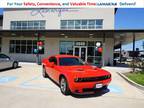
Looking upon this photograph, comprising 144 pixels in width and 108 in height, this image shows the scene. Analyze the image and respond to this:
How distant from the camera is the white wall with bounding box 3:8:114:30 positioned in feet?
86.0

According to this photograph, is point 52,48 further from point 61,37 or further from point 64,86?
point 64,86

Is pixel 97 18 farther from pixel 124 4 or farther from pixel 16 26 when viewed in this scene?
pixel 16 26

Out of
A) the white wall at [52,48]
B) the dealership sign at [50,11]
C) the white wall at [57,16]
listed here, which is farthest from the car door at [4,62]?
the dealership sign at [50,11]

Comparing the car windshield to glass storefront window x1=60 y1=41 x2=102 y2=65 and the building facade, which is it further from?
glass storefront window x1=60 y1=41 x2=102 y2=65

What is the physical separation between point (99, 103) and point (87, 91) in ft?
2.79

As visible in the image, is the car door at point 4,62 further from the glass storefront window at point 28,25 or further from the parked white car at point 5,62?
the glass storefront window at point 28,25

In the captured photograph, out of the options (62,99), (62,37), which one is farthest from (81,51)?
(62,99)

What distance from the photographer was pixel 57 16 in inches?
1089

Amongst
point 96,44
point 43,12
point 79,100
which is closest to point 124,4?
point 96,44

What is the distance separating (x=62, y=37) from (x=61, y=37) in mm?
133

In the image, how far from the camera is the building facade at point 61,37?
81.1ft

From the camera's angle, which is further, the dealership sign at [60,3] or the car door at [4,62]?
the dealership sign at [60,3]

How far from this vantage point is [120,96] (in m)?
8.00

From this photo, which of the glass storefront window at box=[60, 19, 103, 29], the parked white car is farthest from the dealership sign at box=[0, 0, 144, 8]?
the parked white car
